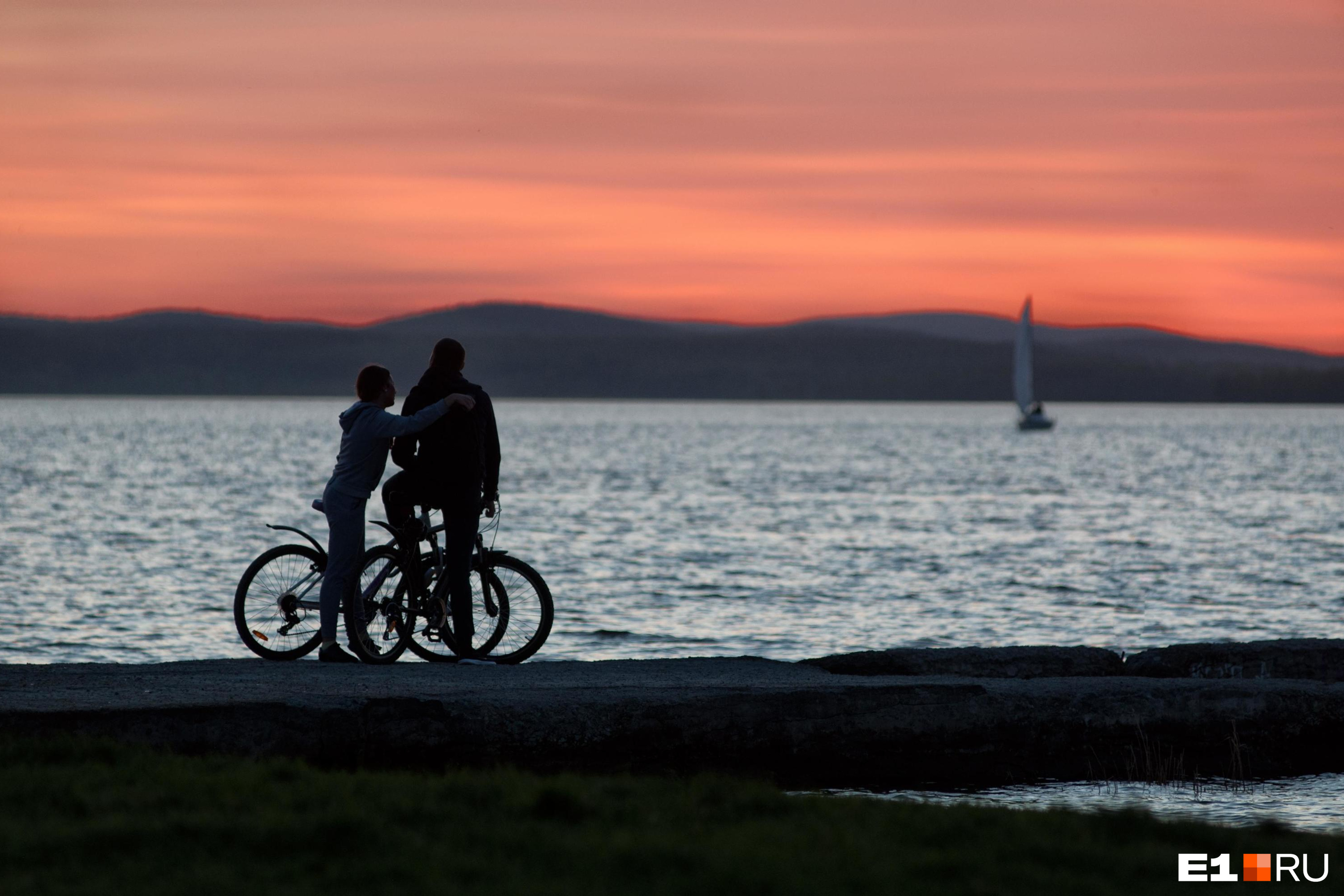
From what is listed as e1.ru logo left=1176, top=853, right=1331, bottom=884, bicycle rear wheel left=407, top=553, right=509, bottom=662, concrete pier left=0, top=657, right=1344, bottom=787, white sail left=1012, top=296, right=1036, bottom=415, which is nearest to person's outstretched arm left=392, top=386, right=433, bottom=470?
bicycle rear wheel left=407, top=553, right=509, bottom=662

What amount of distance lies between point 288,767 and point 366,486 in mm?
3319

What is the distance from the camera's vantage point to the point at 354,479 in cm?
991

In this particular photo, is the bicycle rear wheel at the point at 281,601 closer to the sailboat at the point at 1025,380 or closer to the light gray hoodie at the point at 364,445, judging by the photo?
the light gray hoodie at the point at 364,445

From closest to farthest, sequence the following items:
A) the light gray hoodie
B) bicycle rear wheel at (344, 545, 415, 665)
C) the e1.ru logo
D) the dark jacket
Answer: the e1.ru logo, the light gray hoodie, the dark jacket, bicycle rear wheel at (344, 545, 415, 665)

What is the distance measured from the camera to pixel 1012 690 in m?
9.17

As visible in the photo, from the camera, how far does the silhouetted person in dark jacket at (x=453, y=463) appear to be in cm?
991

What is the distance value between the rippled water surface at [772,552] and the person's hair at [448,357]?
8531 millimetres

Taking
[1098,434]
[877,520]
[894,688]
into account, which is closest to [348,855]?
[894,688]

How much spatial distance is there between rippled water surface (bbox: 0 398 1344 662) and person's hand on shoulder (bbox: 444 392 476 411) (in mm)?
8620

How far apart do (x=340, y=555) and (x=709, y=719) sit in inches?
117

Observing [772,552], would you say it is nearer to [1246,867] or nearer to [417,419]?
[417,419]

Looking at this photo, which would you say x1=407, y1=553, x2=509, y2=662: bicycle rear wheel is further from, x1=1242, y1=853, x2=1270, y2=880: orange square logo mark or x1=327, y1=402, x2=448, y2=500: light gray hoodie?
x1=1242, y1=853, x2=1270, y2=880: orange square logo mark

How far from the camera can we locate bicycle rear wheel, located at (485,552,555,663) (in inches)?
414

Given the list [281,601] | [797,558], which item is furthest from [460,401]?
[797,558]
